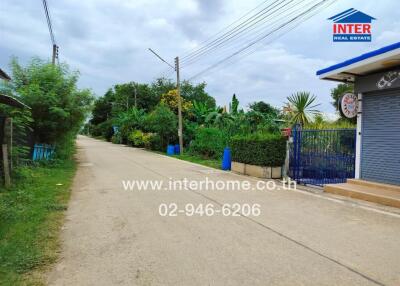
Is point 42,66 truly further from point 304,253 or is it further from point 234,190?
point 304,253

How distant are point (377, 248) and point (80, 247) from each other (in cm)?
464

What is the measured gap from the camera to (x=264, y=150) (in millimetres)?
14609

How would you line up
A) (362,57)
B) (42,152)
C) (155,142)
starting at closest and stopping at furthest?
(362,57)
(42,152)
(155,142)

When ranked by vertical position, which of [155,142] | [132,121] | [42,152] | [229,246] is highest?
[132,121]

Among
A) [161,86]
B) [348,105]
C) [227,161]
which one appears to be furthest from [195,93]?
[348,105]

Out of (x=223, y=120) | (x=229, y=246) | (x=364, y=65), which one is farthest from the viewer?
(x=223, y=120)

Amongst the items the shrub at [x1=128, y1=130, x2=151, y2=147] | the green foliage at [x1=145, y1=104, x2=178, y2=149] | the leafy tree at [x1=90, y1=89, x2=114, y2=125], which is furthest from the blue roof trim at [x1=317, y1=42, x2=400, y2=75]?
the leafy tree at [x1=90, y1=89, x2=114, y2=125]

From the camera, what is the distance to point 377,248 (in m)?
5.59

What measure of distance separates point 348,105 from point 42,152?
46.3 ft

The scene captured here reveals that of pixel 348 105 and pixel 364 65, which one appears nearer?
pixel 364 65

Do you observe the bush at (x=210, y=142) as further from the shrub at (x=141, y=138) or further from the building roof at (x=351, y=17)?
the building roof at (x=351, y=17)

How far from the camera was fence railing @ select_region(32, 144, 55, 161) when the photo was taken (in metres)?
16.7

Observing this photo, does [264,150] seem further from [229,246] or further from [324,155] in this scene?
[229,246]

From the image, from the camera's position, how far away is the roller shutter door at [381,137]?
Result: 10320mm
